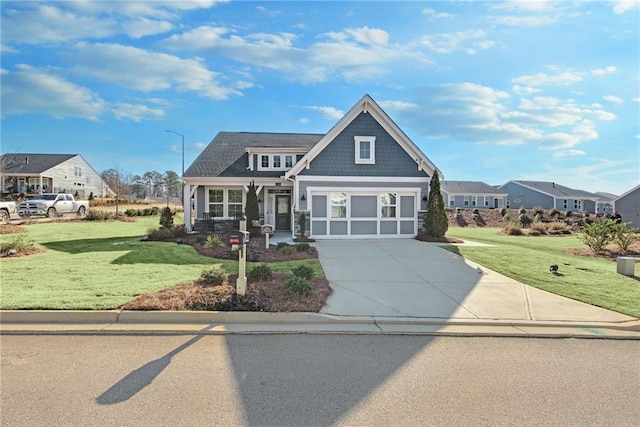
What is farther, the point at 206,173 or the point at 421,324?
the point at 206,173

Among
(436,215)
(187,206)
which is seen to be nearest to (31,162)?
(187,206)

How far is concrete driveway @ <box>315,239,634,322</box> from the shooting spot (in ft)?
21.6

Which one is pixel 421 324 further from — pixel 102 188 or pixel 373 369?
pixel 102 188

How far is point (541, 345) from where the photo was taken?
5.23m

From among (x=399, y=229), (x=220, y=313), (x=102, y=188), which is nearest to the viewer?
(x=220, y=313)

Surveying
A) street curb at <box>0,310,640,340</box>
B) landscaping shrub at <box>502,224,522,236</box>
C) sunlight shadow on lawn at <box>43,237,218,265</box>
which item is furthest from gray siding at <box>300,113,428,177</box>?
street curb at <box>0,310,640,340</box>

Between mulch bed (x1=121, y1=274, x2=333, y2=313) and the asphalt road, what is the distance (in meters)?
1.00

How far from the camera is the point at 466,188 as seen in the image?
58.8 meters

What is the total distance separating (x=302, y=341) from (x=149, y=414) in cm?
226

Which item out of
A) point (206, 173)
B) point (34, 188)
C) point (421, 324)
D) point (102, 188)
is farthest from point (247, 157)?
point (102, 188)

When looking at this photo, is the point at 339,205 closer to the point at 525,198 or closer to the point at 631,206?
the point at 631,206

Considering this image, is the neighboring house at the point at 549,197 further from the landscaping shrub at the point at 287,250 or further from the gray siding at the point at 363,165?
the landscaping shrub at the point at 287,250

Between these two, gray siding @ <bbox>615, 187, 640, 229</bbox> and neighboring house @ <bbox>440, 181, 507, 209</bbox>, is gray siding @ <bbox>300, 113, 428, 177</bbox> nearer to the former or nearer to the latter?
gray siding @ <bbox>615, 187, 640, 229</bbox>

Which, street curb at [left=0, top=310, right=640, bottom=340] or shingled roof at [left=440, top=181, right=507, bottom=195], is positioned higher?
shingled roof at [left=440, top=181, right=507, bottom=195]
